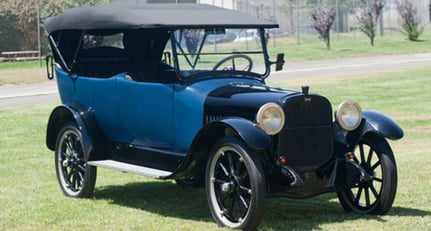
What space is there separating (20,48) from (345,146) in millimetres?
32793

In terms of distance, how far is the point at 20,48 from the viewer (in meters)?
39.4

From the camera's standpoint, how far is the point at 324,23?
147 feet

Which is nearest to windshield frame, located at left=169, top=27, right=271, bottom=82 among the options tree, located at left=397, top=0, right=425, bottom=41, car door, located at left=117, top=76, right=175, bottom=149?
car door, located at left=117, top=76, right=175, bottom=149

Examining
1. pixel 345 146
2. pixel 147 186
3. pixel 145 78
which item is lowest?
A: pixel 147 186

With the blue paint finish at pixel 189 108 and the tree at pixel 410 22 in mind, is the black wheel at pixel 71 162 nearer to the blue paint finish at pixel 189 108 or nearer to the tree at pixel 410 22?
the blue paint finish at pixel 189 108

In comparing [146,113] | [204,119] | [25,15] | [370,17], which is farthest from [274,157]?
[370,17]

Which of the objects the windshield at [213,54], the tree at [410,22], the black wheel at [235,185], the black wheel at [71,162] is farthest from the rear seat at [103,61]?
the tree at [410,22]

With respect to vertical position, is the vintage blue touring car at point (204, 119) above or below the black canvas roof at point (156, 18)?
below

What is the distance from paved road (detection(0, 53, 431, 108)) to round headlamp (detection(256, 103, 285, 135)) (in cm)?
1468

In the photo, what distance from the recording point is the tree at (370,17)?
48219 millimetres

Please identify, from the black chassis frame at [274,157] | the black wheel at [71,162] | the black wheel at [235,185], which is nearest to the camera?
the black wheel at [235,185]

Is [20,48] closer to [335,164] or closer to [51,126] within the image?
[51,126]

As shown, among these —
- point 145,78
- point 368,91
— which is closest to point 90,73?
point 145,78

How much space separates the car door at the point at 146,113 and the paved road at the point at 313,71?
12750 millimetres
